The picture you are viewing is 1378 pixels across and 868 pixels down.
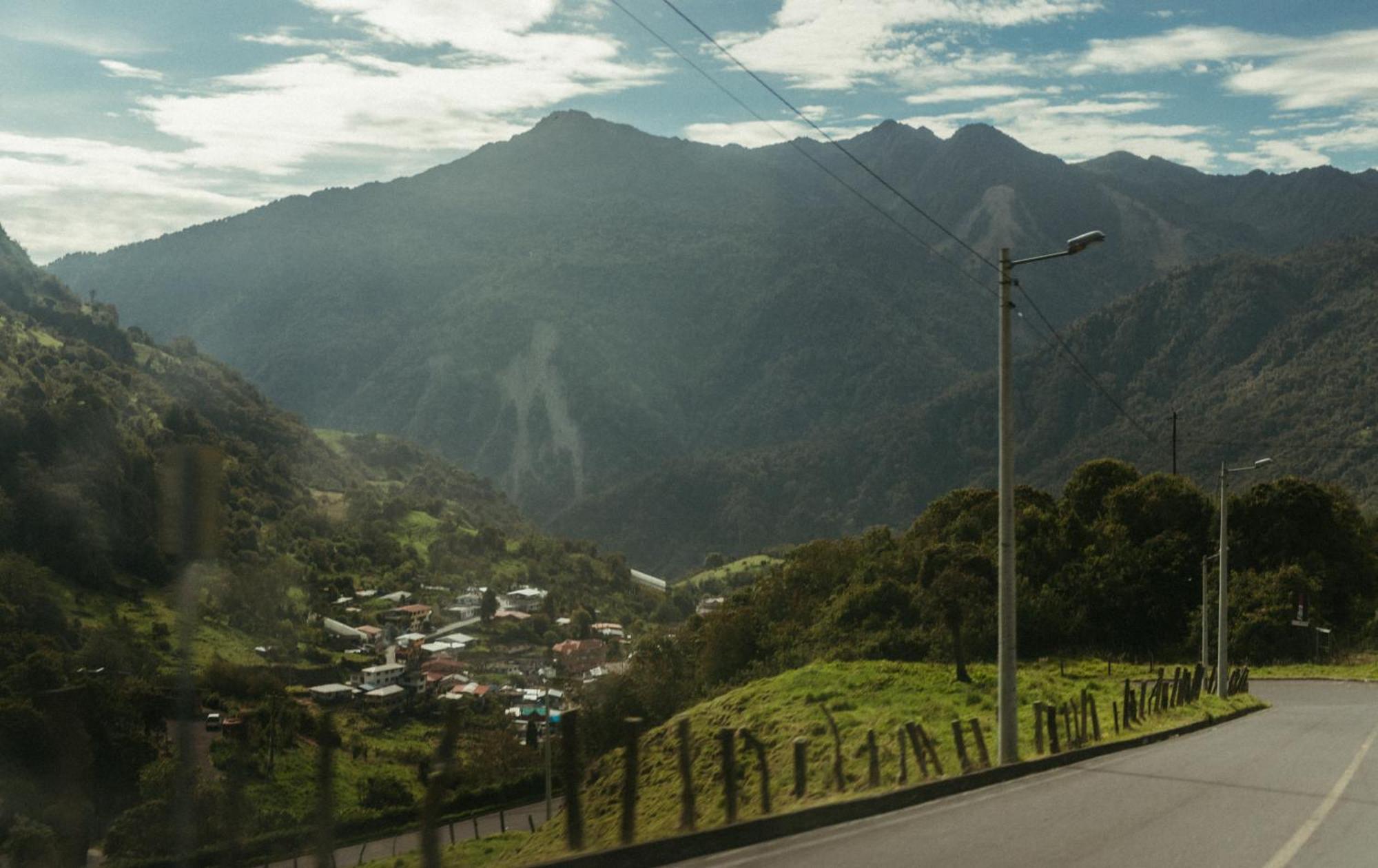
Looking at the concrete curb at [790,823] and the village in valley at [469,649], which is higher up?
the concrete curb at [790,823]

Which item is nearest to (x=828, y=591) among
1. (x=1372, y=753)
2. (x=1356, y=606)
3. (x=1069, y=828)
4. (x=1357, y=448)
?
(x=1356, y=606)

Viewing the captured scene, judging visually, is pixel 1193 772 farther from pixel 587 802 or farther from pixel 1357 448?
pixel 1357 448

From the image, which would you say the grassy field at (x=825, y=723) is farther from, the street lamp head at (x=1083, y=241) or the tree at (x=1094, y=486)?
the tree at (x=1094, y=486)

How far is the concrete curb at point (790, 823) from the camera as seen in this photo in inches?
345

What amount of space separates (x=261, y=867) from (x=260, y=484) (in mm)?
147179

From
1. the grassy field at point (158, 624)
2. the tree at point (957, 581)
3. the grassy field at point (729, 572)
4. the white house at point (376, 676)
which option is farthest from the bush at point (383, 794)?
the grassy field at point (729, 572)

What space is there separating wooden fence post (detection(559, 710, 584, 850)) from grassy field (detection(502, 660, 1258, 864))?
2173 mm

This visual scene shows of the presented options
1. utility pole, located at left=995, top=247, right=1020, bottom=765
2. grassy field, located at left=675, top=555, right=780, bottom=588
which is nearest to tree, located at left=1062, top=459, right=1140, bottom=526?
utility pole, located at left=995, top=247, right=1020, bottom=765

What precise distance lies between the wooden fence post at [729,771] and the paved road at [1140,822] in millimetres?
603

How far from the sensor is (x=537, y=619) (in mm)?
140125

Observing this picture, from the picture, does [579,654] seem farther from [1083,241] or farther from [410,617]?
[1083,241]

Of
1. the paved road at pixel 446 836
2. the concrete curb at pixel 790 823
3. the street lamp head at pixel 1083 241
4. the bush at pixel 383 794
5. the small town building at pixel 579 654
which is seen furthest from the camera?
the small town building at pixel 579 654

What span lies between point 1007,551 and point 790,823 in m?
7.24

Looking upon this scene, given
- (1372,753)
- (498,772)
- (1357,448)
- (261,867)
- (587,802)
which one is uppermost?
(1357,448)
